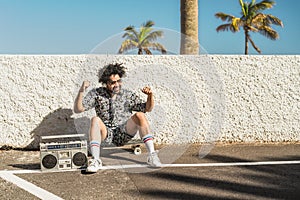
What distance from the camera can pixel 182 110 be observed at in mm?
5875

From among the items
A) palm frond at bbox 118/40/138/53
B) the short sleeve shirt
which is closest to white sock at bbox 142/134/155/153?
the short sleeve shirt

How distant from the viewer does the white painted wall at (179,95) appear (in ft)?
17.9

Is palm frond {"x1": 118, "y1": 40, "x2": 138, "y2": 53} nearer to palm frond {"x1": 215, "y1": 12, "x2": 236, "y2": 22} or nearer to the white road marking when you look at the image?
the white road marking

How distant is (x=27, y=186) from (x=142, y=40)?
8.15 ft

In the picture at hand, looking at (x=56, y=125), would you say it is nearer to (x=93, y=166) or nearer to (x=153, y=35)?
(x=93, y=166)

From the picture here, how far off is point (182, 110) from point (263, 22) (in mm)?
27493

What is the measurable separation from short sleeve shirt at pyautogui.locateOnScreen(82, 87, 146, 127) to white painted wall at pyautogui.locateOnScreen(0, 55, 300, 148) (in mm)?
790

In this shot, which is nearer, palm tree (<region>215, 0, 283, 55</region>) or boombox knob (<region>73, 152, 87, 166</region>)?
boombox knob (<region>73, 152, 87, 166</region>)

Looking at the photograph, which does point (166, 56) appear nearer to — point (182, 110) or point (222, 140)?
point (182, 110)

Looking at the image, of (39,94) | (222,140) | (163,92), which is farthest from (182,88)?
(39,94)

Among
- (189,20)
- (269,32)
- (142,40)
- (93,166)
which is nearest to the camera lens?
(93,166)

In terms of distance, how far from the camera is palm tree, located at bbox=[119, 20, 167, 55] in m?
5.18

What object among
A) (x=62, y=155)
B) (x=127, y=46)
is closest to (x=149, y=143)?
(x=62, y=155)

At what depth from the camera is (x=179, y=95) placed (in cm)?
586
